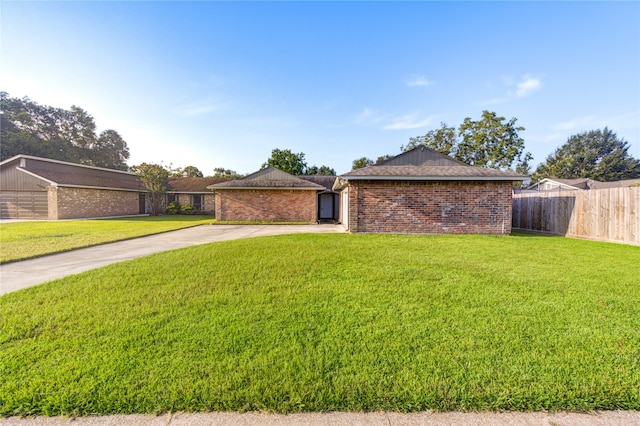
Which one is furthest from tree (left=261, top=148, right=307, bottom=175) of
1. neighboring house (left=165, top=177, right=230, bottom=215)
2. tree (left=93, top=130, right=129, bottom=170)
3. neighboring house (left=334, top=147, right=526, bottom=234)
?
tree (left=93, top=130, right=129, bottom=170)

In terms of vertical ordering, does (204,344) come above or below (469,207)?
below

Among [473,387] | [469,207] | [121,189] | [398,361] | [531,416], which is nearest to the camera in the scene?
[531,416]

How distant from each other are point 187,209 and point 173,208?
1.39m

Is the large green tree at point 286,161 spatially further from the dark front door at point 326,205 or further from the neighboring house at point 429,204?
the neighboring house at point 429,204

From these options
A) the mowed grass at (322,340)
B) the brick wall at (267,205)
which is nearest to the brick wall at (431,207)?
the mowed grass at (322,340)

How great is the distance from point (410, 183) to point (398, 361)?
8528 millimetres

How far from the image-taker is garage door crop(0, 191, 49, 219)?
18391 millimetres

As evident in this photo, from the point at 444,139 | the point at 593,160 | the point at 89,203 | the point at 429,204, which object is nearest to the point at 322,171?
the point at 444,139

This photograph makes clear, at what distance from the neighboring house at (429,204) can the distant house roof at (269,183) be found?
6481 mm

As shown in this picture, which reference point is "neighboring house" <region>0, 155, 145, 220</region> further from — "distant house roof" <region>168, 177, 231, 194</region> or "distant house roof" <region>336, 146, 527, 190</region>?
"distant house roof" <region>336, 146, 527, 190</region>

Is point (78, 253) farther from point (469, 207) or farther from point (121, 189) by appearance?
point (121, 189)

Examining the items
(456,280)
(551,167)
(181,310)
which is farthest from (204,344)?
(551,167)

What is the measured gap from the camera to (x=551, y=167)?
46.4m

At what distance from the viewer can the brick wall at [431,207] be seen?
993cm
